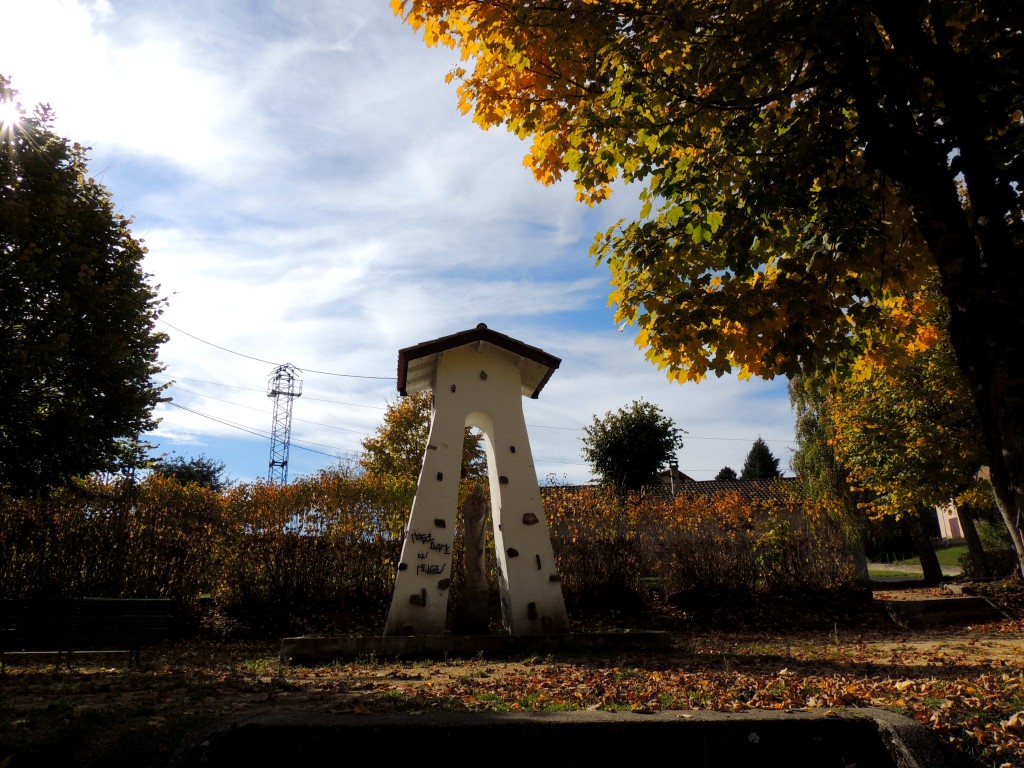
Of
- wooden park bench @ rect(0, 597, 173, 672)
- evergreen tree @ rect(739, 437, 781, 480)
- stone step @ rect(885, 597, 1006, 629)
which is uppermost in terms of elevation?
evergreen tree @ rect(739, 437, 781, 480)

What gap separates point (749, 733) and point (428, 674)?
14.8 feet

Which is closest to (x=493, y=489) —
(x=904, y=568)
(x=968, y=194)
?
(x=968, y=194)

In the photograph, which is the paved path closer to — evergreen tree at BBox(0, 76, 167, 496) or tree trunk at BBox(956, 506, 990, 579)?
Result: tree trunk at BBox(956, 506, 990, 579)

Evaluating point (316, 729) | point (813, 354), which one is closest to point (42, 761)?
point (316, 729)

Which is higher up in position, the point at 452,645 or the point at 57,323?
the point at 57,323

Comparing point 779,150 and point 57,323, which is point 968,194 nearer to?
point 779,150

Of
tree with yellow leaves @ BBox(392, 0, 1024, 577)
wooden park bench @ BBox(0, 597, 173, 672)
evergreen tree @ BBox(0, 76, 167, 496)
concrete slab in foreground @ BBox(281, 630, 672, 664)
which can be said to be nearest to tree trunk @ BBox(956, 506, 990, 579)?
concrete slab in foreground @ BBox(281, 630, 672, 664)

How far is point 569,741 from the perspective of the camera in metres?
3.62

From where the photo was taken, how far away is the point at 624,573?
1405cm

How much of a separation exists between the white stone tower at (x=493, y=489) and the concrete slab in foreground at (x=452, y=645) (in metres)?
0.52

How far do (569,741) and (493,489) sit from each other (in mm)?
6978

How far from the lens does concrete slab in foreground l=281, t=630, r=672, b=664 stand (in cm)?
850

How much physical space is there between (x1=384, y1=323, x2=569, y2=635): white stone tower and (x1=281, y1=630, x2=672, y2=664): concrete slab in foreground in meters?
0.52

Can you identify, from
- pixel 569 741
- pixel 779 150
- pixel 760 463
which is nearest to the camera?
pixel 569 741
